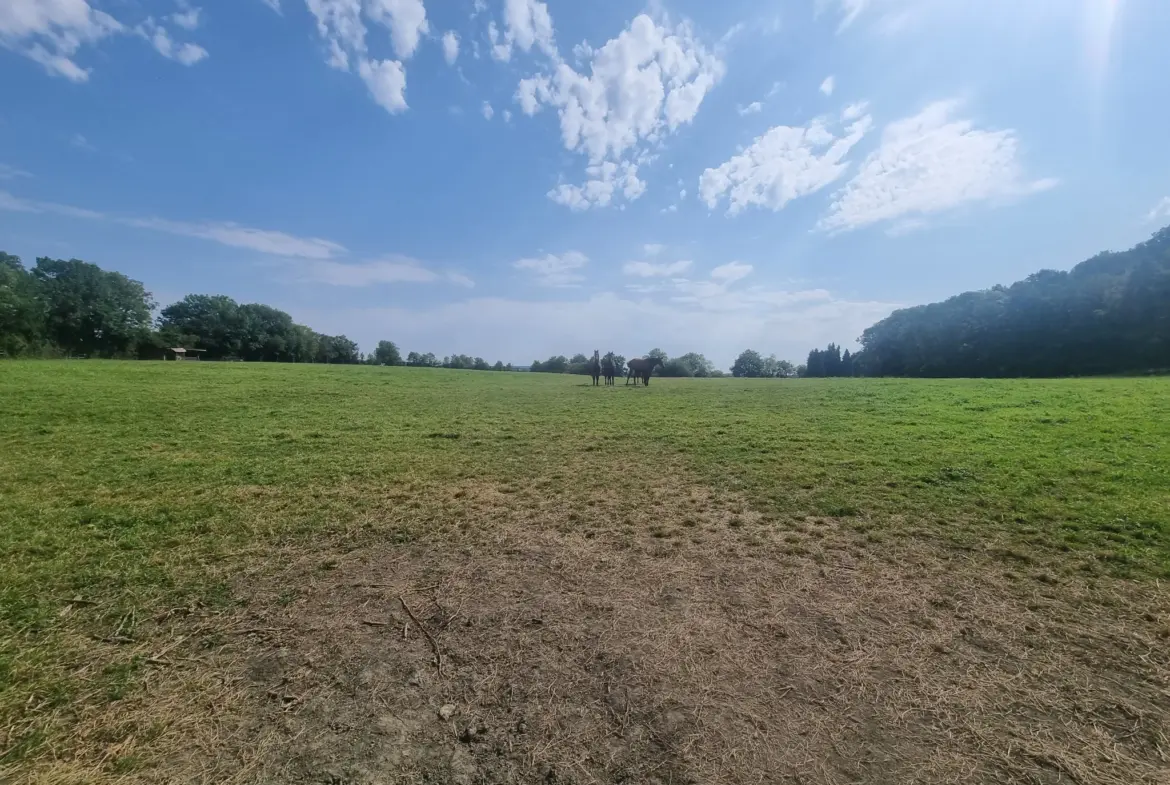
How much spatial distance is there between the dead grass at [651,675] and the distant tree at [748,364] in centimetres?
10266

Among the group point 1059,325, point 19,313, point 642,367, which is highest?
point 1059,325

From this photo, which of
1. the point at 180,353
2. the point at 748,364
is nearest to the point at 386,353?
the point at 180,353

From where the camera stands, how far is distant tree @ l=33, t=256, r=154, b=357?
5625 centimetres

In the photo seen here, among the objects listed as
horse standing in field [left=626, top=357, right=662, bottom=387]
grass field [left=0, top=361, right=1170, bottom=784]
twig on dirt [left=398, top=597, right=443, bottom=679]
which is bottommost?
twig on dirt [left=398, top=597, right=443, bottom=679]

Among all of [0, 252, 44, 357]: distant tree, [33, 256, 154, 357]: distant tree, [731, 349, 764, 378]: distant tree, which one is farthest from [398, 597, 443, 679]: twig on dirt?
[731, 349, 764, 378]: distant tree

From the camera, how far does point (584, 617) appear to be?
388 cm

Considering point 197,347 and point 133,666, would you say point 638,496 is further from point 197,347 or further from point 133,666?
point 197,347

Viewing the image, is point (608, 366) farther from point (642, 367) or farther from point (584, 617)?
point (584, 617)

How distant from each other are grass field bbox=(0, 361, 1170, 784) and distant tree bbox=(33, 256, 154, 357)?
71.9 meters

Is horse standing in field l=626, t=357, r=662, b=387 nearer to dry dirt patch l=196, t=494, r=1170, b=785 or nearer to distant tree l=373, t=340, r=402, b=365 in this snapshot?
dry dirt patch l=196, t=494, r=1170, b=785

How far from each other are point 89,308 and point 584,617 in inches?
3340

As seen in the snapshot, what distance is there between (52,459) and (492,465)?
24.9 feet

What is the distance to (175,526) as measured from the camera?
5.50m

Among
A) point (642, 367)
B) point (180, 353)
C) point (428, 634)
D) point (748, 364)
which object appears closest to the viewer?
point (428, 634)
